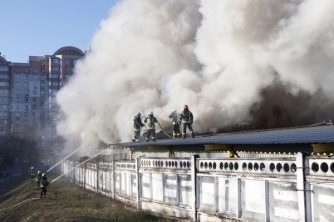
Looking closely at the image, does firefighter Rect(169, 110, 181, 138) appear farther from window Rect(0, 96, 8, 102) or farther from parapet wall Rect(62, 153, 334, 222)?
window Rect(0, 96, 8, 102)

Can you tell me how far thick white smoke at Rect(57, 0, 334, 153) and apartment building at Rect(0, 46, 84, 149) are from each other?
3730 centimetres

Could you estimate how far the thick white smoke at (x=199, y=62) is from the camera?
17531mm

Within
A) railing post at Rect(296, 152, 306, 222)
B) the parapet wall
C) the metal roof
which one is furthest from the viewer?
the metal roof

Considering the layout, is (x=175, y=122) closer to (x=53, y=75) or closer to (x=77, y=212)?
(x=77, y=212)

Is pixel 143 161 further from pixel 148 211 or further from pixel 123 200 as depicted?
pixel 123 200

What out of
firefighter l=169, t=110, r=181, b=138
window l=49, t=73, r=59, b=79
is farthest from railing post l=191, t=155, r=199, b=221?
window l=49, t=73, r=59, b=79

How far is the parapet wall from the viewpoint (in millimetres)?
6348

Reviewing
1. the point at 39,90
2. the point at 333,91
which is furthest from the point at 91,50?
the point at 39,90

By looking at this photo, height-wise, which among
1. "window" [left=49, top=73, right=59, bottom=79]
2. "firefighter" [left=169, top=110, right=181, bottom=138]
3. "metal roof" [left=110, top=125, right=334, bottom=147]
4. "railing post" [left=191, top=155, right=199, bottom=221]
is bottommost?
"railing post" [left=191, top=155, right=199, bottom=221]

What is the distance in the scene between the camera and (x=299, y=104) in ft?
69.6

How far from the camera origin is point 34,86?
74.6 meters

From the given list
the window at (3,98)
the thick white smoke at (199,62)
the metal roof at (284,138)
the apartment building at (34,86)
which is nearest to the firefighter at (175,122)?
the metal roof at (284,138)

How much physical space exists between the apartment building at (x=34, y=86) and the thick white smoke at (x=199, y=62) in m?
37.3

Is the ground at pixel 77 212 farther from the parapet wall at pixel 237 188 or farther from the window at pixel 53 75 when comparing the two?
the window at pixel 53 75
